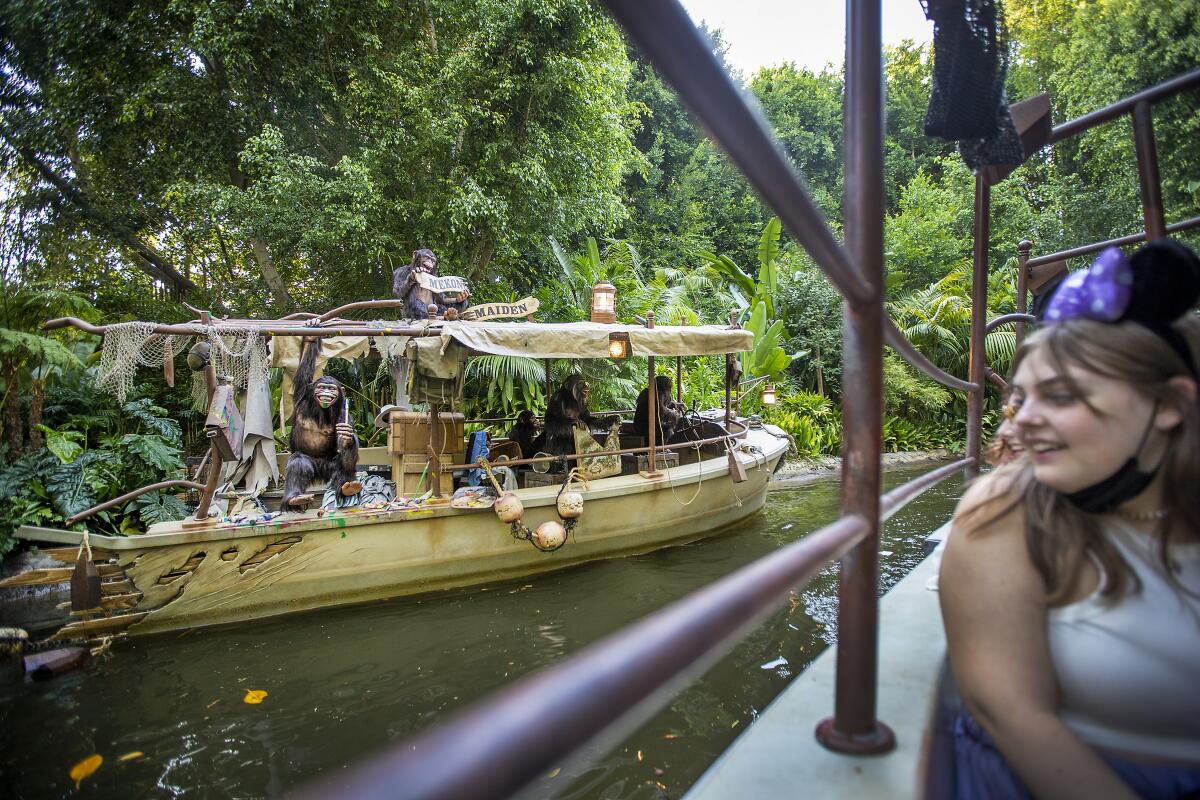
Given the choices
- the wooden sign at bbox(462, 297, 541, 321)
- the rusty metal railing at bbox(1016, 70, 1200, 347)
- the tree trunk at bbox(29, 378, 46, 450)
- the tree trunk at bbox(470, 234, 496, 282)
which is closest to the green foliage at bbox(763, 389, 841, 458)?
the tree trunk at bbox(470, 234, 496, 282)

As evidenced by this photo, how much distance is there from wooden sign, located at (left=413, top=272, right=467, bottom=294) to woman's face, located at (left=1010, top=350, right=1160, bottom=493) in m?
5.86

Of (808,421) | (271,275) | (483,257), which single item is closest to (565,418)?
(483,257)

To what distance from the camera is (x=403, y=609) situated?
572cm

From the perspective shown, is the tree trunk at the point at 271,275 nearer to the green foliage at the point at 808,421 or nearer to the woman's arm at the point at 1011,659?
the green foliage at the point at 808,421

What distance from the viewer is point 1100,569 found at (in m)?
1.05

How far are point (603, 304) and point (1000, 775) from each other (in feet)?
19.6

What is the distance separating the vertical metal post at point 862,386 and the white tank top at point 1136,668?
303 mm

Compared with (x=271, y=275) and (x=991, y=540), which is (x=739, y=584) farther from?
(x=271, y=275)

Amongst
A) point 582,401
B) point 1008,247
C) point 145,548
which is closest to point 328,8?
point 582,401

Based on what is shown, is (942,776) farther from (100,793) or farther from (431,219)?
(431,219)

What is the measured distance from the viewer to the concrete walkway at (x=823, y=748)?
95 cm

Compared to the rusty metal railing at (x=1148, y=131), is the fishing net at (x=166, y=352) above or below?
below

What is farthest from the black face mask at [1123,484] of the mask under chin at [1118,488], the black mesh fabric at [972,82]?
the black mesh fabric at [972,82]

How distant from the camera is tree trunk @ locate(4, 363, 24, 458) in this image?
727cm
